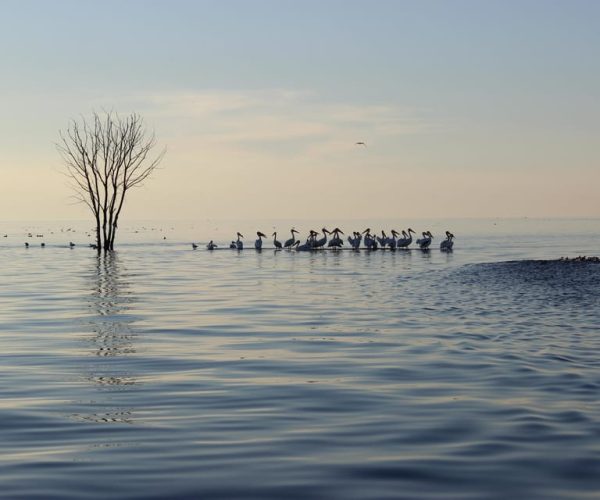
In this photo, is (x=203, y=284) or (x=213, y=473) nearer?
(x=213, y=473)

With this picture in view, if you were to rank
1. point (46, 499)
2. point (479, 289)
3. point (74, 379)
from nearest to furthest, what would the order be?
1. point (46, 499)
2. point (74, 379)
3. point (479, 289)

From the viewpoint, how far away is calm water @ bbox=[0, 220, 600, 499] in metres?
7.75

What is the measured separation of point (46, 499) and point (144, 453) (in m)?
1.48

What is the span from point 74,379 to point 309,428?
4.58 metres

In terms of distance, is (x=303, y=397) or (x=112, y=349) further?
(x=112, y=349)

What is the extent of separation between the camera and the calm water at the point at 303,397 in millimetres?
7746

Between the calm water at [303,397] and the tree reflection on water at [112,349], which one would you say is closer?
the calm water at [303,397]

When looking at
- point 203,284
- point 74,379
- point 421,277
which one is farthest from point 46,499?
point 421,277

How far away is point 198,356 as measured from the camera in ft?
50.1

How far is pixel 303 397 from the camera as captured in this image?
1143cm

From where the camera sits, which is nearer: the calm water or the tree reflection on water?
the calm water

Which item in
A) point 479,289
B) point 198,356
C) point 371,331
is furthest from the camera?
point 479,289

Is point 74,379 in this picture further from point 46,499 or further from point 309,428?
point 46,499

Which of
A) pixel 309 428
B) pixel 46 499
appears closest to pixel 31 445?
A: pixel 46 499
